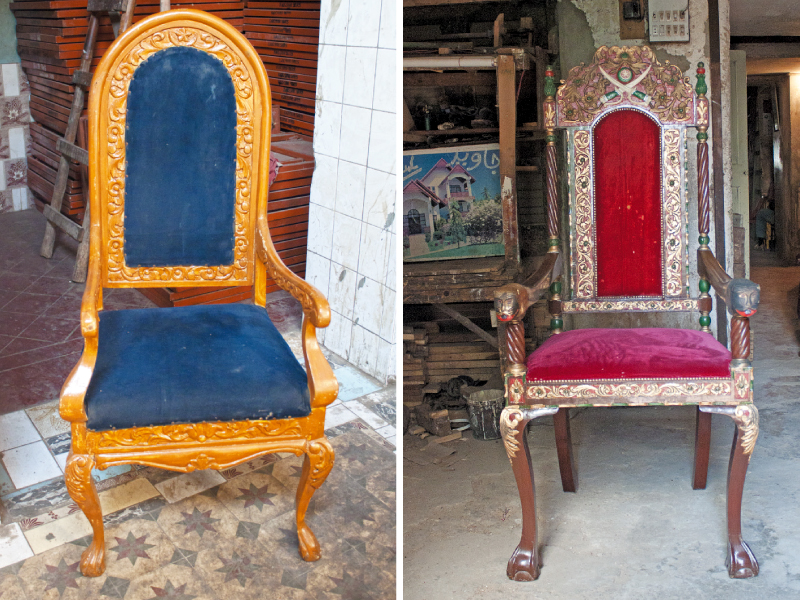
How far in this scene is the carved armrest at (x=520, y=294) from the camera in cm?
232

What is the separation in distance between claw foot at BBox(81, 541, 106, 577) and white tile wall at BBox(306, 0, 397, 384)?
4.58ft

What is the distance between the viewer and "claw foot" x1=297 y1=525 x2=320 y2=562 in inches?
89.0

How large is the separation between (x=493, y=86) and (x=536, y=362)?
2.54 meters

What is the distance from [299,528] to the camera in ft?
7.56

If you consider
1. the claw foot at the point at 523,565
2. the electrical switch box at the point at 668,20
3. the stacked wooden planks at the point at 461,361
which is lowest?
the claw foot at the point at 523,565

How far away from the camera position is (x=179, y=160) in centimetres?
236

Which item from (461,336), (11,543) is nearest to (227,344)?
(11,543)

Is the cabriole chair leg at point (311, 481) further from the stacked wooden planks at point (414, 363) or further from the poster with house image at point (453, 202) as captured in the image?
the poster with house image at point (453, 202)

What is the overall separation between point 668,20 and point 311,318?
232cm

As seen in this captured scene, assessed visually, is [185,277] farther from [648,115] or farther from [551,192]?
[648,115]

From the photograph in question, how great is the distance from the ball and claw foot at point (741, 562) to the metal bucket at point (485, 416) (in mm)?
1299

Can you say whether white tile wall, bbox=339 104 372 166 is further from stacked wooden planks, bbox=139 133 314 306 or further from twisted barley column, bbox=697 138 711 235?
twisted barley column, bbox=697 138 711 235

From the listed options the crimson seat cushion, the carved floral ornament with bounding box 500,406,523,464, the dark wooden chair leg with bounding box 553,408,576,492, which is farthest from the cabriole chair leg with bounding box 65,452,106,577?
the dark wooden chair leg with bounding box 553,408,576,492

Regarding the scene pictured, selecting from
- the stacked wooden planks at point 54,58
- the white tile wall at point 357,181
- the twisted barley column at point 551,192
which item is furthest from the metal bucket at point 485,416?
the stacked wooden planks at point 54,58
